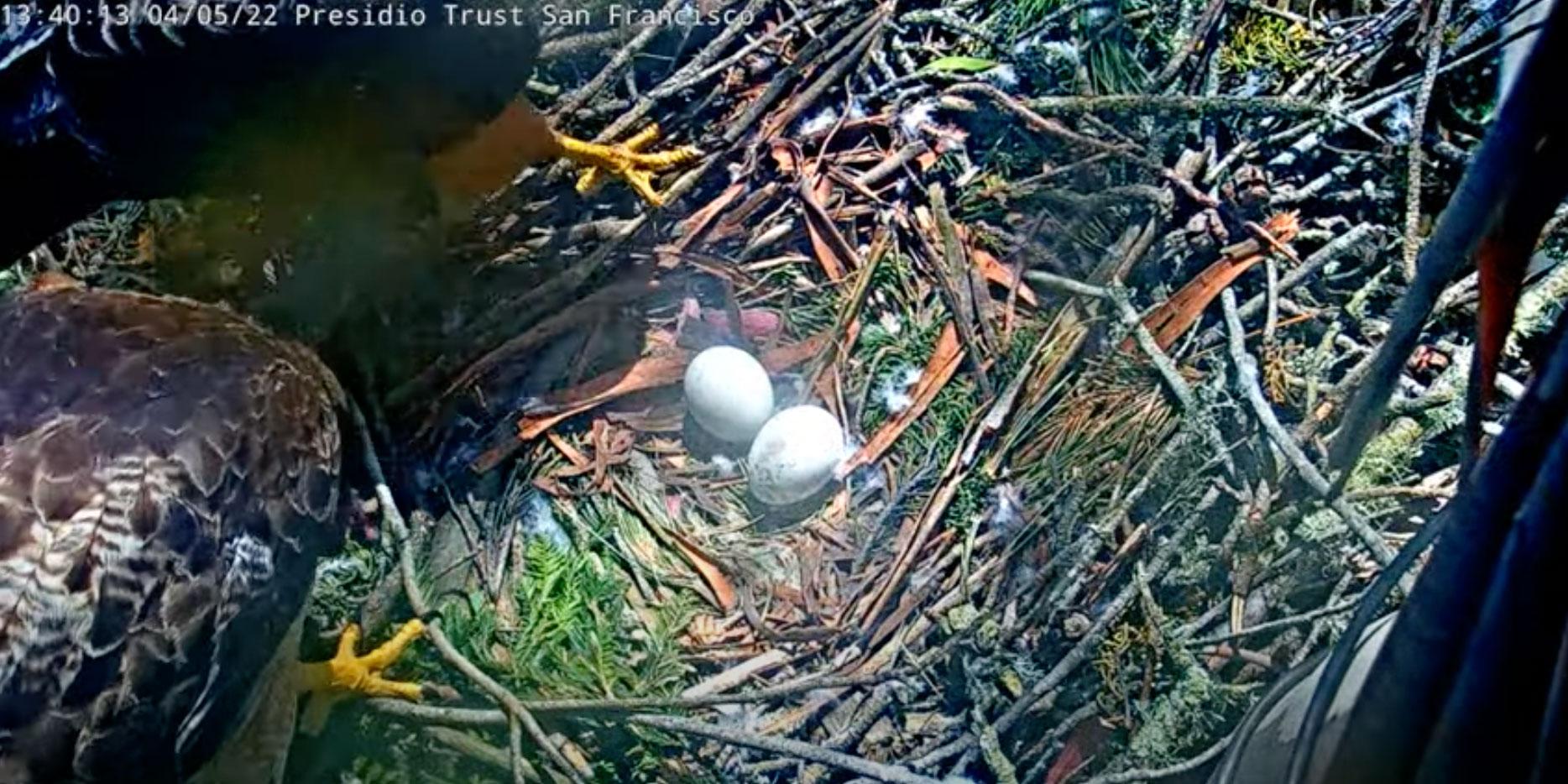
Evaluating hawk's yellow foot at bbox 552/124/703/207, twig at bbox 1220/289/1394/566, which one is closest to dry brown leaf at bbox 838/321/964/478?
twig at bbox 1220/289/1394/566

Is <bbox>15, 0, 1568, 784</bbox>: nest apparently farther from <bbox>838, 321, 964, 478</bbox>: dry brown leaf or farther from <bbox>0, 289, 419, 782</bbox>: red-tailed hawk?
<bbox>0, 289, 419, 782</bbox>: red-tailed hawk

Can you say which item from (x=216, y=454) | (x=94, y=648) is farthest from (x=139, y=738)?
(x=216, y=454)

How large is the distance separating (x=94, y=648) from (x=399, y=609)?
574 millimetres

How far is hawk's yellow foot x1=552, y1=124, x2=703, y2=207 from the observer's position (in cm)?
245

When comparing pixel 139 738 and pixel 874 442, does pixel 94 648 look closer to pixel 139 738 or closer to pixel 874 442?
pixel 139 738

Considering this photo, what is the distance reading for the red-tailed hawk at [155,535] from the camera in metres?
1.72

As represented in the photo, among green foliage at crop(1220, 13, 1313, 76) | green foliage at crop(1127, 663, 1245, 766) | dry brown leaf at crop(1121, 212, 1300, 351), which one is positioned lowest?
green foliage at crop(1127, 663, 1245, 766)

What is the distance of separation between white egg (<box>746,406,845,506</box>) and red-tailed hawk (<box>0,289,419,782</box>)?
0.59 metres

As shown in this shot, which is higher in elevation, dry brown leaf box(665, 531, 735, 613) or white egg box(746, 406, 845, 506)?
white egg box(746, 406, 845, 506)

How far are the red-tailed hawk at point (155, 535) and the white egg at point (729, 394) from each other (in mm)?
549

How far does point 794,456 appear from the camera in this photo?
2.15 m

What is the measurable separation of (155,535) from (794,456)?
874 mm

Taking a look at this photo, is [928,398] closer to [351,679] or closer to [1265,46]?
[1265,46]

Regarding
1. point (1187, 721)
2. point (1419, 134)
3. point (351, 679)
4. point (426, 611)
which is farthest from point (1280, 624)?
point (351, 679)
